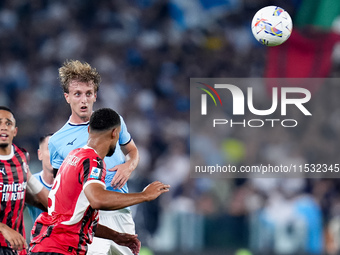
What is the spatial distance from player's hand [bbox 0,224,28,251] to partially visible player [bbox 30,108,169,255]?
0.58m

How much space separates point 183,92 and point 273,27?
6.15 meters

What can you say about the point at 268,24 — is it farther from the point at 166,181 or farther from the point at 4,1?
the point at 4,1

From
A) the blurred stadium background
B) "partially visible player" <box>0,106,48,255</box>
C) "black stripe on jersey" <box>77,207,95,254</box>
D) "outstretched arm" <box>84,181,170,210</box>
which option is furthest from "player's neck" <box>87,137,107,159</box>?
the blurred stadium background

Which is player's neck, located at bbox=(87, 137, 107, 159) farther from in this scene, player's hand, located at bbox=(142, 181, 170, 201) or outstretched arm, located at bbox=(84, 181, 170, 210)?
player's hand, located at bbox=(142, 181, 170, 201)

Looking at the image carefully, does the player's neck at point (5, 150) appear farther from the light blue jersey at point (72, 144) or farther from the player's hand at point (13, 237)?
the player's hand at point (13, 237)

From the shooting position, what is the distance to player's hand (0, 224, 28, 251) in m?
5.53

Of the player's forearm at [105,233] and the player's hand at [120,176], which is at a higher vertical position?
the player's hand at [120,176]

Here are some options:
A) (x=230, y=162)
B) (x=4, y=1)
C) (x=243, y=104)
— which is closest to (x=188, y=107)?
(x=243, y=104)

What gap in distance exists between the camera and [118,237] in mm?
5895

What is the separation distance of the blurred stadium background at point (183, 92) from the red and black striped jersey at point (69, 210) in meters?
5.02

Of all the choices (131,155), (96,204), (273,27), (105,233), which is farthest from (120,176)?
(273,27)

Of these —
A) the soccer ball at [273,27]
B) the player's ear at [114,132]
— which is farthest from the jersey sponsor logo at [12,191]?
the soccer ball at [273,27]

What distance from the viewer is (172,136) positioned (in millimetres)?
13109

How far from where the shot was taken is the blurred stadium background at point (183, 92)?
10.6 metres
